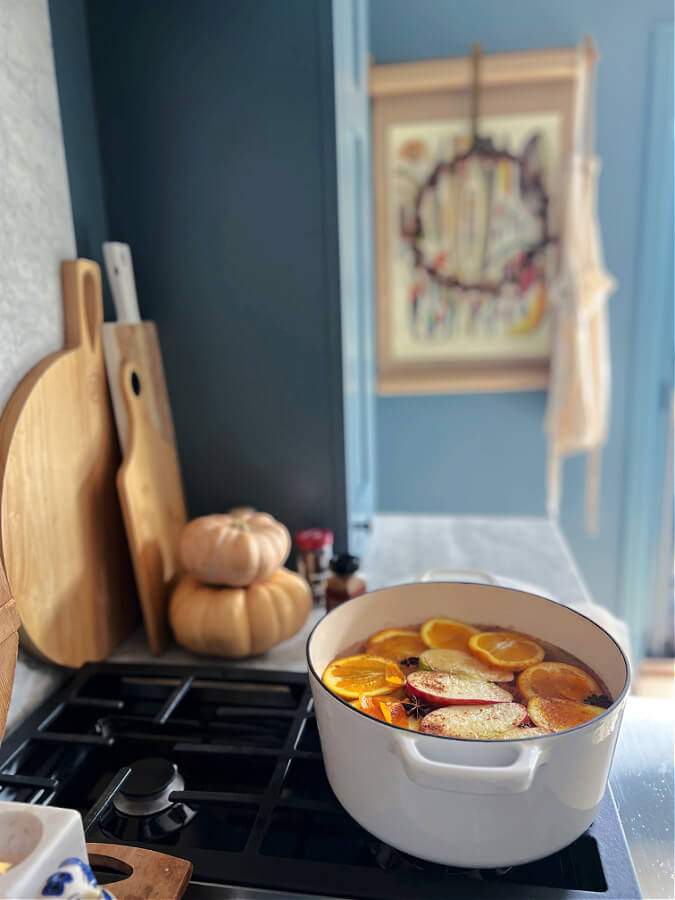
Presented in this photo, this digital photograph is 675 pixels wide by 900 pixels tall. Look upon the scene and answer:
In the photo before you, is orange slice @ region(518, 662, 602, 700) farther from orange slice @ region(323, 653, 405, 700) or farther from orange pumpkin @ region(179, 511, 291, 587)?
orange pumpkin @ region(179, 511, 291, 587)

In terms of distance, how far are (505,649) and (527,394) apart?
1.51 m

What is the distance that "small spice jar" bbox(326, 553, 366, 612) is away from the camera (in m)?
0.90

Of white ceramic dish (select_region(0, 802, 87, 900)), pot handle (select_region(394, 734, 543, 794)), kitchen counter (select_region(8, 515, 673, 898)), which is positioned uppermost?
pot handle (select_region(394, 734, 543, 794))

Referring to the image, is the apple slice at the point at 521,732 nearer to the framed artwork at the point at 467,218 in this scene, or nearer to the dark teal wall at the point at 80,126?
the dark teal wall at the point at 80,126

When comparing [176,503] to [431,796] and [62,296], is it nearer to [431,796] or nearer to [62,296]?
[62,296]

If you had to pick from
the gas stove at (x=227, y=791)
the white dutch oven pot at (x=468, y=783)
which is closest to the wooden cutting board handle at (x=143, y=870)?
the gas stove at (x=227, y=791)

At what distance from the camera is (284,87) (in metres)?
0.94

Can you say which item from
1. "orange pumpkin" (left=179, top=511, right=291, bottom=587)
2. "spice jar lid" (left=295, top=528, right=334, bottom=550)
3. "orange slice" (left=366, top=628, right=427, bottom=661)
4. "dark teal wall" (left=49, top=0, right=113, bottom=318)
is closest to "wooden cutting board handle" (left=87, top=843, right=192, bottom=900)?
"orange slice" (left=366, top=628, right=427, bottom=661)

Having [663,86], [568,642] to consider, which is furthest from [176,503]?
[663,86]

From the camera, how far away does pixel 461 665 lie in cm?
62

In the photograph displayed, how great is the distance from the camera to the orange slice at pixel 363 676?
58 centimetres

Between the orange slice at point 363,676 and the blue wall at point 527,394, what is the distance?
1.52 meters

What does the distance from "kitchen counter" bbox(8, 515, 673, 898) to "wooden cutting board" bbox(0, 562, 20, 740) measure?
0.13 meters

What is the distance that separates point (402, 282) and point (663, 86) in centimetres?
83
